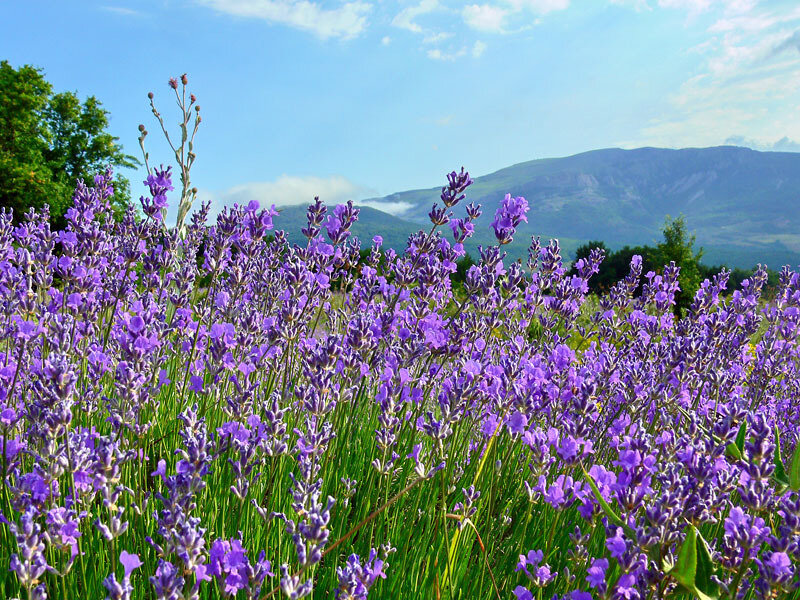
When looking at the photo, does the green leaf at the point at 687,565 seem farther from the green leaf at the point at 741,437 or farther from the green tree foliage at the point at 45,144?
the green tree foliage at the point at 45,144

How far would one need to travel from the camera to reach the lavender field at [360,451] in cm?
139

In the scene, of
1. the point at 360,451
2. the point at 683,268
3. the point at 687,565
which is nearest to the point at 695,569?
the point at 687,565

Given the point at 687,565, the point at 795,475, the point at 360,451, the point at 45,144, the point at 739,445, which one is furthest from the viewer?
the point at 45,144

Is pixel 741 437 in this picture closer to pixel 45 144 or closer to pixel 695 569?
pixel 695 569

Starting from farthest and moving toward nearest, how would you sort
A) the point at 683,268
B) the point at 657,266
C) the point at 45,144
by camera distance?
the point at 45,144 → the point at 657,266 → the point at 683,268

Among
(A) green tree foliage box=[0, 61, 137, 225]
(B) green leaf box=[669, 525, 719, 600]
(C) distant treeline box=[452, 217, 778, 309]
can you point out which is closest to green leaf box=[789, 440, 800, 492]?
(B) green leaf box=[669, 525, 719, 600]

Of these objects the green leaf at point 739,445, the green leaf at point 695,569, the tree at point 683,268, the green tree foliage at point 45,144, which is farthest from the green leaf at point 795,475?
the green tree foliage at point 45,144

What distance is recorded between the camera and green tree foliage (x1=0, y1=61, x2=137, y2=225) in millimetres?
28016

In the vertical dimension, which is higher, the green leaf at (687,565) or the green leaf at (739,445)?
the green leaf at (739,445)

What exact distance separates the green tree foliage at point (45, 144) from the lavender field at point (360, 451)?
26.1 meters

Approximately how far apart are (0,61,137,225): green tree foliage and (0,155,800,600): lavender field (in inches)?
1027

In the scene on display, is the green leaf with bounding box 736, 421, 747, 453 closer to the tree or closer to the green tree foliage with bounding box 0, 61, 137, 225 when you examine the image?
the tree

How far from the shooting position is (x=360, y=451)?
2.95 meters

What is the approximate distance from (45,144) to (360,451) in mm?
35106
